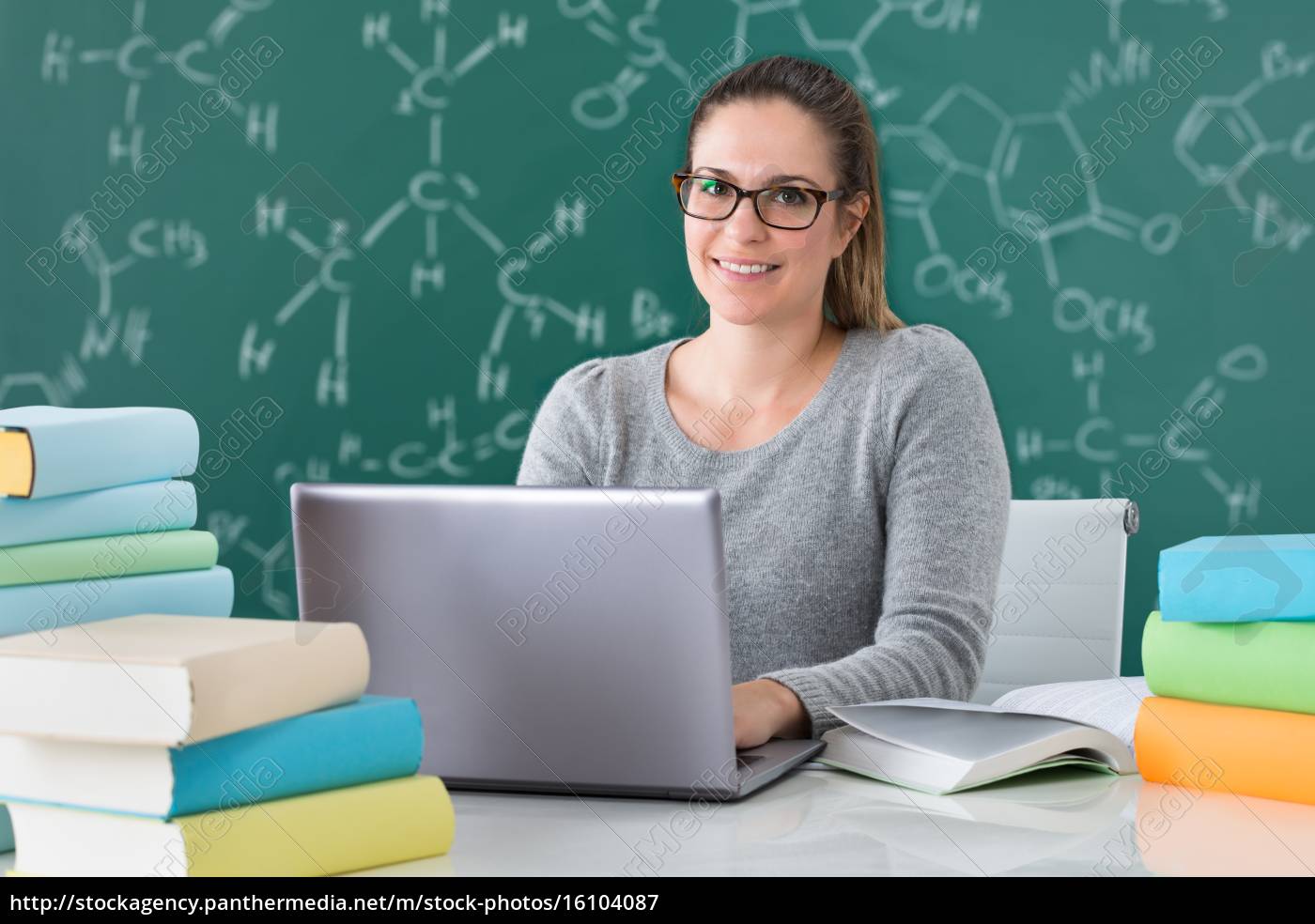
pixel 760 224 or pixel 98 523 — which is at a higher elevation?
pixel 760 224

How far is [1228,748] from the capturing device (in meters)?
0.97

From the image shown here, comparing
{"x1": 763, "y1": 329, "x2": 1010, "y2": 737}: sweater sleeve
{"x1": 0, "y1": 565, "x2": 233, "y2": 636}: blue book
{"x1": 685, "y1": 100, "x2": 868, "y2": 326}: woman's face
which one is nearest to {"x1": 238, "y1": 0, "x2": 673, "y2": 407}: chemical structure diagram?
{"x1": 685, "y1": 100, "x2": 868, "y2": 326}: woman's face

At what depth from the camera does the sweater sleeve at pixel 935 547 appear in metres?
1.32

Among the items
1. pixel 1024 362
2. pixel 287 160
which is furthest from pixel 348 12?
pixel 1024 362

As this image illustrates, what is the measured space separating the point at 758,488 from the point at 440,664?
2.34 feet

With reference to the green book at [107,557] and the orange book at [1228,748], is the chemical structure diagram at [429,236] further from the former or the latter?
the orange book at [1228,748]

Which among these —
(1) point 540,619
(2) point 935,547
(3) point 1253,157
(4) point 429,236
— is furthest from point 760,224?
(3) point 1253,157

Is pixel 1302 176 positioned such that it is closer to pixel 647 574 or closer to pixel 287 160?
pixel 287 160

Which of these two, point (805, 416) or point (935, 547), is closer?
point (935, 547)

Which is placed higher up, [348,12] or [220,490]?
[348,12]

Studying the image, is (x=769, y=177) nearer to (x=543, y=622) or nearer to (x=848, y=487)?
(x=848, y=487)

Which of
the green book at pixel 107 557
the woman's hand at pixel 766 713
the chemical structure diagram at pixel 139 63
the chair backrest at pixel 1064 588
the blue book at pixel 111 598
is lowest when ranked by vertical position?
the chair backrest at pixel 1064 588

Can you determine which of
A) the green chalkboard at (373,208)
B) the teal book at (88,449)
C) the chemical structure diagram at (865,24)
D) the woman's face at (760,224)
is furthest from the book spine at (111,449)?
the chemical structure diagram at (865,24)

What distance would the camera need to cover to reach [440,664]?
1007mm
